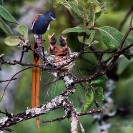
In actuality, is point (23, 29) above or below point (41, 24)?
below

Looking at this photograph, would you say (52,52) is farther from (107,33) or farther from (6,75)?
(6,75)

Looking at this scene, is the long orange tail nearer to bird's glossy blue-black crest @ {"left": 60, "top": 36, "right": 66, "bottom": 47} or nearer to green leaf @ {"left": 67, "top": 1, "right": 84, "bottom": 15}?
bird's glossy blue-black crest @ {"left": 60, "top": 36, "right": 66, "bottom": 47}

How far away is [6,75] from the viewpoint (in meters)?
5.20

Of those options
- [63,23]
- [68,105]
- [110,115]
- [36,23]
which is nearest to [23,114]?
[68,105]

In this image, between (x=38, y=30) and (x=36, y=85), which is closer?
(x=38, y=30)

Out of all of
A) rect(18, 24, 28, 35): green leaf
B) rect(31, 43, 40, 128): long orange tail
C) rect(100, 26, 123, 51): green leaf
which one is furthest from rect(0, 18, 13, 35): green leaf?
rect(100, 26, 123, 51): green leaf

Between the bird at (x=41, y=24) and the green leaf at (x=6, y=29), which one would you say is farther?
the bird at (x=41, y=24)

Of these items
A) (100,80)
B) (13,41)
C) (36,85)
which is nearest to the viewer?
(13,41)

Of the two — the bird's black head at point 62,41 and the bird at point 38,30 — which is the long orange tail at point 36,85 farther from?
the bird's black head at point 62,41

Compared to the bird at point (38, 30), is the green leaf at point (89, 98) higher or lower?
lower

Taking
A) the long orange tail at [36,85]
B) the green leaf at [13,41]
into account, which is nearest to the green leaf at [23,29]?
the green leaf at [13,41]

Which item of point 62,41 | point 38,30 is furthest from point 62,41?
point 38,30

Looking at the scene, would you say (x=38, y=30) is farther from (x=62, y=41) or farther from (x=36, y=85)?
(x=36, y=85)

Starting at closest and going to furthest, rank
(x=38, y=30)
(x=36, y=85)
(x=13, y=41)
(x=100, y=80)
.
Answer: (x=13, y=41)
(x=100, y=80)
(x=38, y=30)
(x=36, y=85)
